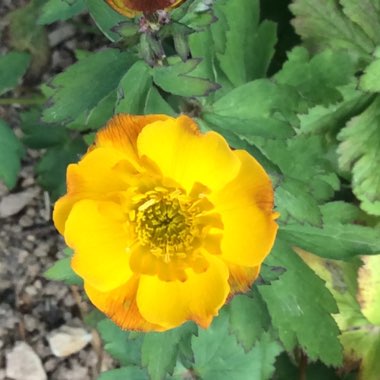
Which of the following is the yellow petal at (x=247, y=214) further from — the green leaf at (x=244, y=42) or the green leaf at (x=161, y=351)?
the green leaf at (x=244, y=42)

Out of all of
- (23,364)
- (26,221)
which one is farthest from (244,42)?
(23,364)

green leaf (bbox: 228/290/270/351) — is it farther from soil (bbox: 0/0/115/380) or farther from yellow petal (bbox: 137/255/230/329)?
soil (bbox: 0/0/115/380)

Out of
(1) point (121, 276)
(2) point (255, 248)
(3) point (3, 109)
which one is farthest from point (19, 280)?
(2) point (255, 248)

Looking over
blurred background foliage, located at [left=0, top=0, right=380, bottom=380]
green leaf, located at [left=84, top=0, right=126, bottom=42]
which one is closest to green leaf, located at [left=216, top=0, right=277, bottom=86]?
blurred background foliage, located at [left=0, top=0, right=380, bottom=380]

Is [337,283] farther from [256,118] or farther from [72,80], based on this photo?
[72,80]

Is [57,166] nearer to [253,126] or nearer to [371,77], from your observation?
[253,126]
